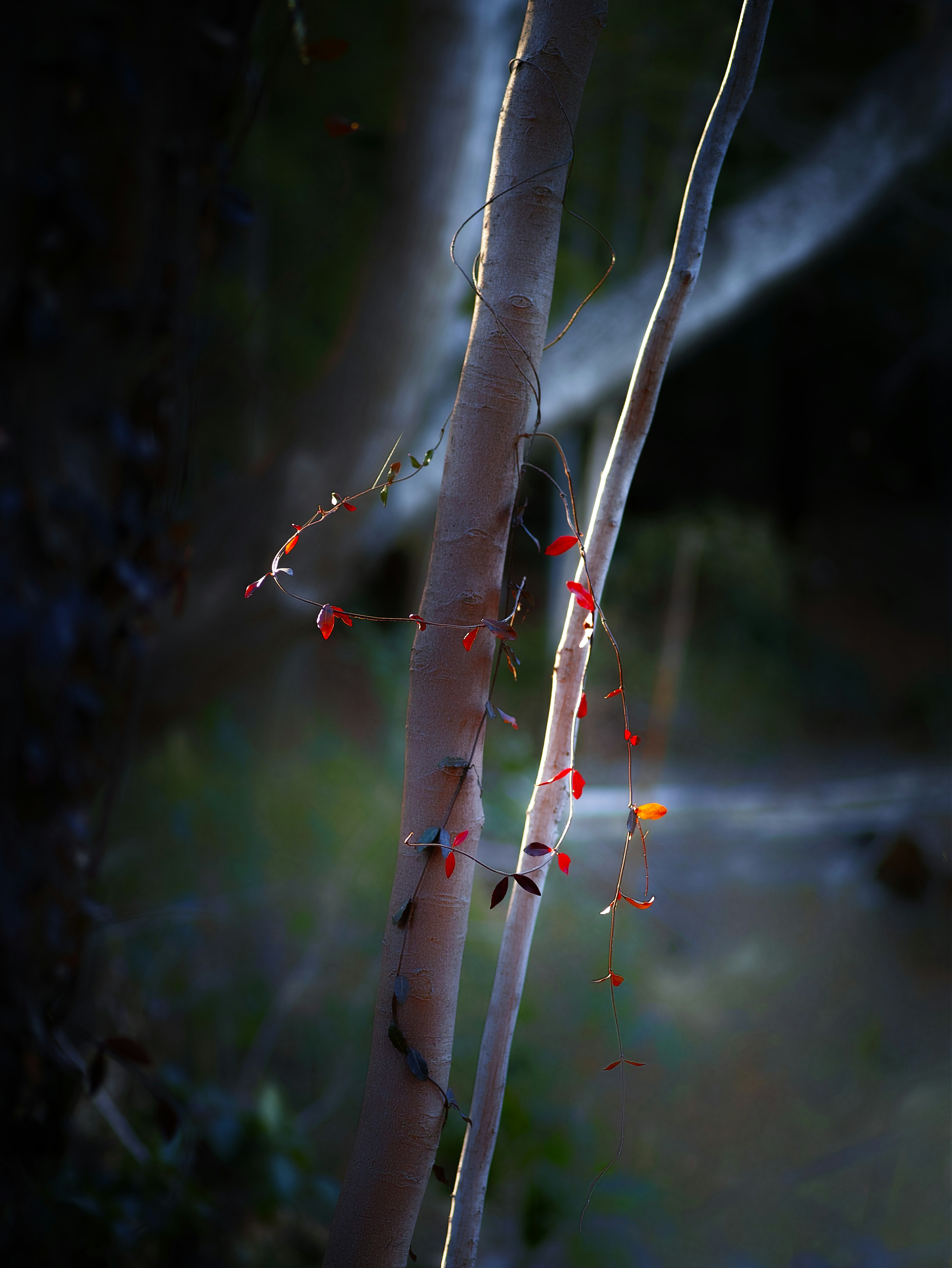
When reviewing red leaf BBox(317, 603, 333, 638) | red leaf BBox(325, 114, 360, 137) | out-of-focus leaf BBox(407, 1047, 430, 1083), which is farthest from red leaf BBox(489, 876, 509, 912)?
red leaf BBox(325, 114, 360, 137)

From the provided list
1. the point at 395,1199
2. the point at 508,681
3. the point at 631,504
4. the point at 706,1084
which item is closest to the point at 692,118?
the point at 508,681

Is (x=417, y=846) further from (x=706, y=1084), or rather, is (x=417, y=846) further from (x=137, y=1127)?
(x=706, y=1084)

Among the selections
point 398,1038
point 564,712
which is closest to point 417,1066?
point 398,1038

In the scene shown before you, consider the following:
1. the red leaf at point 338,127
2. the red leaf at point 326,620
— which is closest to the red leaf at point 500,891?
the red leaf at point 326,620

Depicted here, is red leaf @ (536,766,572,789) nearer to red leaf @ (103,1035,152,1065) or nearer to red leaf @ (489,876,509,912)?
red leaf @ (489,876,509,912)

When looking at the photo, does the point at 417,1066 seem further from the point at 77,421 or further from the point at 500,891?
the point at 77,421
